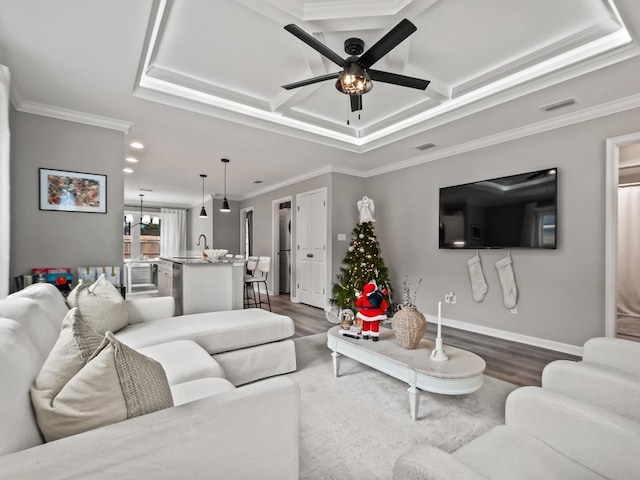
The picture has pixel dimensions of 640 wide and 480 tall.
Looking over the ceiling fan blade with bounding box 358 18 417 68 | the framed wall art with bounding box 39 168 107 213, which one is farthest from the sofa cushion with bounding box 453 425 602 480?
the framed wall art with bounding box 39 168 107 213

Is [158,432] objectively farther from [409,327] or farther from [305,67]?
[305,67]

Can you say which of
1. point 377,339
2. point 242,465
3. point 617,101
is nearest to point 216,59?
point 377,339

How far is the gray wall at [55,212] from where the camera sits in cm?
316

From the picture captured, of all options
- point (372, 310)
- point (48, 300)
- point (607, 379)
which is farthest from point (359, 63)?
point (48, 300)

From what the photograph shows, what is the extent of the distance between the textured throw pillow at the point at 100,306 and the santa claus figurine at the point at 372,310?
183 cm

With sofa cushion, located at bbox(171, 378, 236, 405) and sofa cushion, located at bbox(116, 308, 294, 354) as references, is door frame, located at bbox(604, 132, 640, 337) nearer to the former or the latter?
sofa cushion, located at bbox(116, 308, 294, 354)

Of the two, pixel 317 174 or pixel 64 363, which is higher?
pixel 317 174

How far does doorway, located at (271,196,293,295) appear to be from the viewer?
288 inches

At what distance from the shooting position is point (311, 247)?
597 cm

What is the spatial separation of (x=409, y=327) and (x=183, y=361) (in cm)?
149

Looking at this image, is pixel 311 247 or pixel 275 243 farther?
pixel 275 243

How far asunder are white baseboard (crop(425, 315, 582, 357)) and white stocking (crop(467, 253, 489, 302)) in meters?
0.39

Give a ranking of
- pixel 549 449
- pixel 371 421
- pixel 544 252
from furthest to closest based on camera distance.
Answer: pixel 544 252, pixel 371 421, pixel 549 449

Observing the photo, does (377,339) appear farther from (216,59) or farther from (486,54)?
(216,59)
